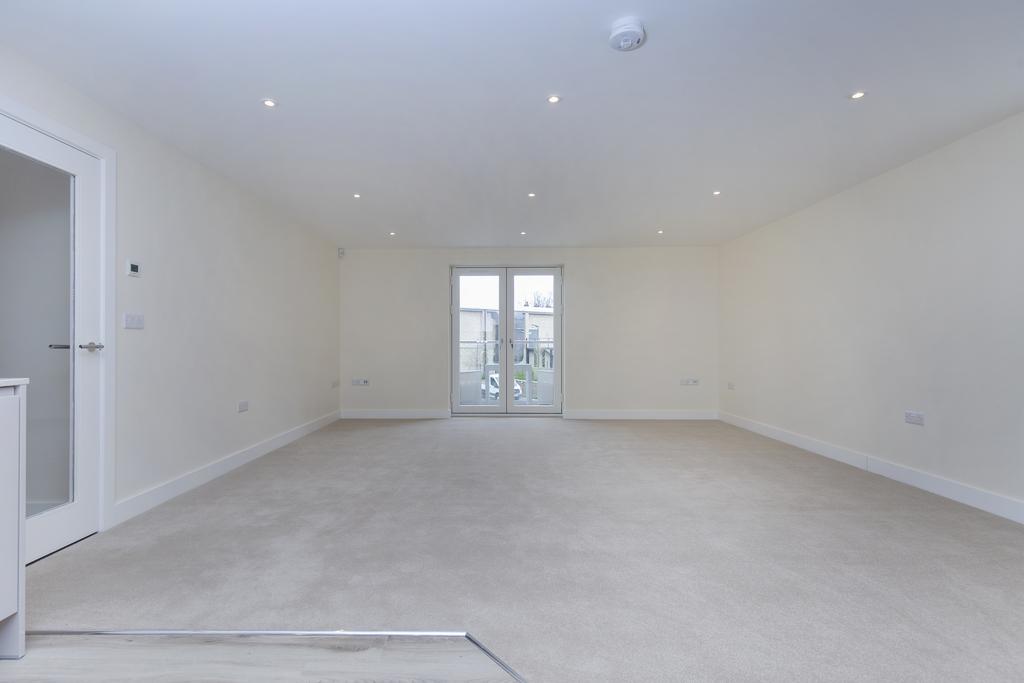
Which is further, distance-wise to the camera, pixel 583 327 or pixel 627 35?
pixel 583 327

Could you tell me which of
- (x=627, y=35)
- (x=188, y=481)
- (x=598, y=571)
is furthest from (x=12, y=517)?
(x=627, y=35)

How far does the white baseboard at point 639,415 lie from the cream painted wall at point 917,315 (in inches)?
55.3

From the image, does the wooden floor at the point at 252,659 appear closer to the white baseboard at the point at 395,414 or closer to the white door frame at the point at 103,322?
the white door frame at the point at 103,322

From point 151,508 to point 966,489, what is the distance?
17.8 ft

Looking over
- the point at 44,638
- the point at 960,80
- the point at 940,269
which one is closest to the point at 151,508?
the point at 44,638

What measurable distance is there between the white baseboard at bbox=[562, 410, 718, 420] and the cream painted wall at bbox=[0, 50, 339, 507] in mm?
3765

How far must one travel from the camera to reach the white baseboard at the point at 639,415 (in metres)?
6.61

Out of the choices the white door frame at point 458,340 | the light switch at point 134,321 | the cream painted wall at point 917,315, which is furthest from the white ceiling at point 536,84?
the white door frame at point 458,340

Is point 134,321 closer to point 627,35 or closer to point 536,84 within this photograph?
point 536,84

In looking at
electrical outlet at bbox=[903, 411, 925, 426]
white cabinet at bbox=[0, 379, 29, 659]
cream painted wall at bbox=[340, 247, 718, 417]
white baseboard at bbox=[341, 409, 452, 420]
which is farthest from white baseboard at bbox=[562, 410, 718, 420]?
white cabinet at bbox=[0, 379, 29, 659]

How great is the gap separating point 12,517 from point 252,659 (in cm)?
90

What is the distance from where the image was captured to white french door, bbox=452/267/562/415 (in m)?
6.87

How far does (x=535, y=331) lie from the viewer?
6926 millimetres

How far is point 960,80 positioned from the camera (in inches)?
95.8
